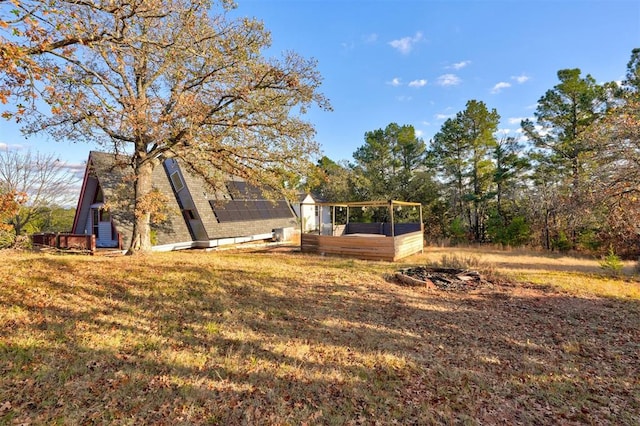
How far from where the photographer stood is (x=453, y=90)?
22.0 m

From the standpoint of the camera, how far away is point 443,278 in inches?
389

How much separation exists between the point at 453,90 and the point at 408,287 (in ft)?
60.6

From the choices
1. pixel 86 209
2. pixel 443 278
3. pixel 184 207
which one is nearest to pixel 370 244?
pixel 443 278

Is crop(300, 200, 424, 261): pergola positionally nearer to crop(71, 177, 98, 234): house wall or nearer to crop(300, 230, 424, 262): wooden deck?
crop(300, 230, 424, 262): wooden deck

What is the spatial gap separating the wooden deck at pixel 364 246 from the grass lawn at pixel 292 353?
5.73 metres

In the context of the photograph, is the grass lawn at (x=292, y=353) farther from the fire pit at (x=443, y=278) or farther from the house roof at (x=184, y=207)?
the house roof at (x=184, y=207)

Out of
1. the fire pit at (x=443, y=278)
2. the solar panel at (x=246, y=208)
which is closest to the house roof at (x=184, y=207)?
the solar panel at (x=246, y=208)

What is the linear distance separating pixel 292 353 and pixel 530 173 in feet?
83.1

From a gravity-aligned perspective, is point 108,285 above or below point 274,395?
above

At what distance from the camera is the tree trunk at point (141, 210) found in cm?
1094

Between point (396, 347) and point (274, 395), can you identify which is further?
point (396, 347)

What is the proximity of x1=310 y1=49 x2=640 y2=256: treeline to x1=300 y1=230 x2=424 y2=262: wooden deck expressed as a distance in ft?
11.0

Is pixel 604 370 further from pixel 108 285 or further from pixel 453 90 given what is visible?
pixel 453 90

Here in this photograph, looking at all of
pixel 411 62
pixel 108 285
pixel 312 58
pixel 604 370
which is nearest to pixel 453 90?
pixel 411 62
